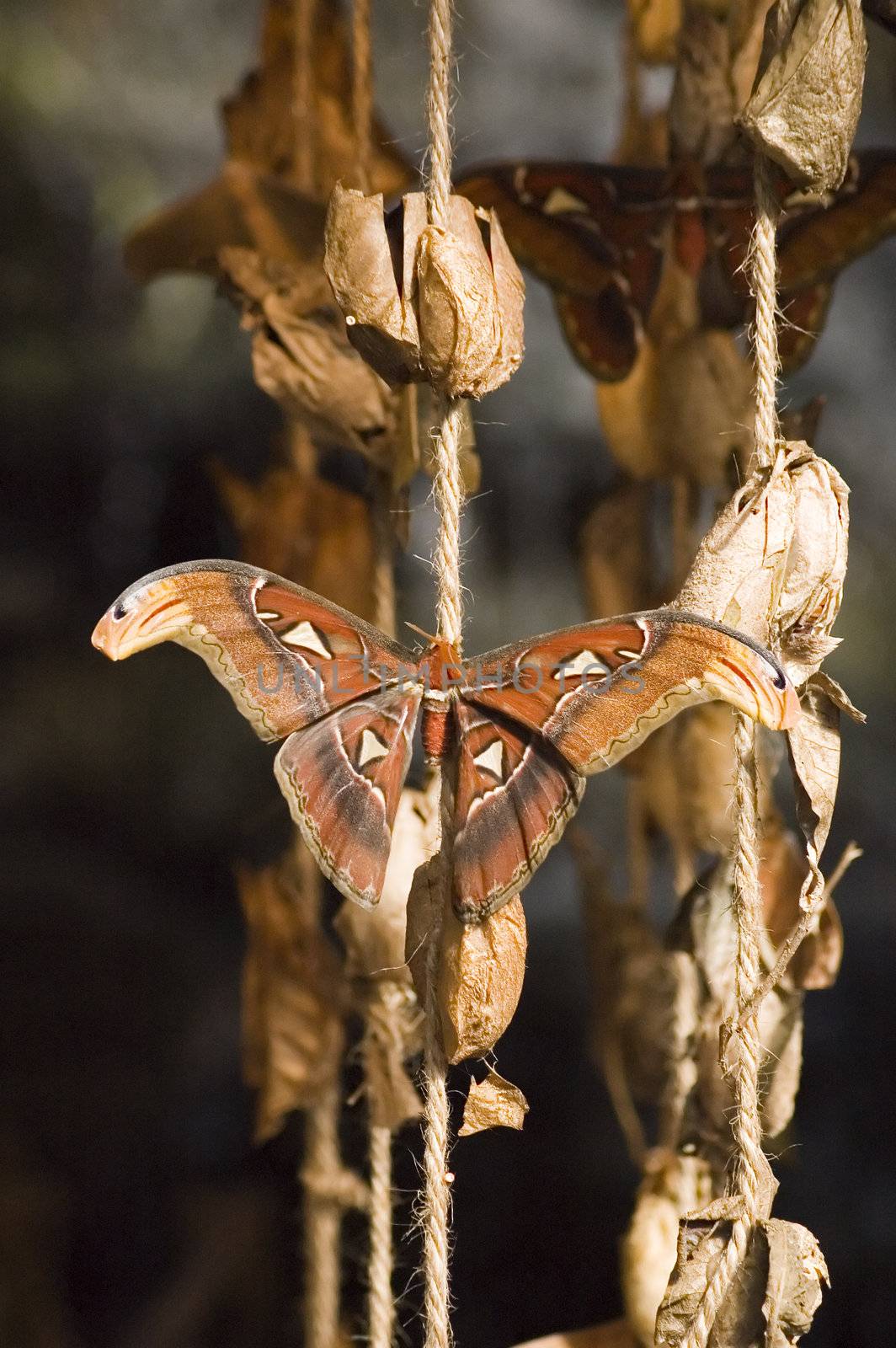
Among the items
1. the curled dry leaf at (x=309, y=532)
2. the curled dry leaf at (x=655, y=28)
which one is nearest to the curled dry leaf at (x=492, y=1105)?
the curled dry leaf at (x=309, y=532)

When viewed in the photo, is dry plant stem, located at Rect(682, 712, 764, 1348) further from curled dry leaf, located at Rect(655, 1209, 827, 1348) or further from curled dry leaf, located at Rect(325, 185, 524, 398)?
curled dry leaf, located at Rect(325, 185, 524, 398)

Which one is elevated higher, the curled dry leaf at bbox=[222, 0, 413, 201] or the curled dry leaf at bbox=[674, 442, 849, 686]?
the curled dry leaf at bbox=[222, 0, 413, 201]

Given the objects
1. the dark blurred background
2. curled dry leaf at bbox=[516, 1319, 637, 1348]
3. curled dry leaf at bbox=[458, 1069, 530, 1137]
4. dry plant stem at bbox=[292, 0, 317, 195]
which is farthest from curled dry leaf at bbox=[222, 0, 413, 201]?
curled dry leaf at bbox=[516, 1319, 637, 1348]

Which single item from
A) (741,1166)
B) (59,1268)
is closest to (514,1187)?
(59,1268)

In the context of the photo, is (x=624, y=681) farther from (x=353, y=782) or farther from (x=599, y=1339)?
(x=599, y=1339)

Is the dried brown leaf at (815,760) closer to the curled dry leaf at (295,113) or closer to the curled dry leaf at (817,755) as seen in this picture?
the curled dry leaf at (817,755)

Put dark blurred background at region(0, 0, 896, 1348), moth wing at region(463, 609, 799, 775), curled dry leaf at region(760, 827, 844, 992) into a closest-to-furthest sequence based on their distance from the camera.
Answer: moth wing at region(463, 609, 799, 775) → curled dry leaf at region(760, 827, 844, 992) → dark blurred background at region(0, 0, 896, 1348)

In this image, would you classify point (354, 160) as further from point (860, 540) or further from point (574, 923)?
point (574, 923)
